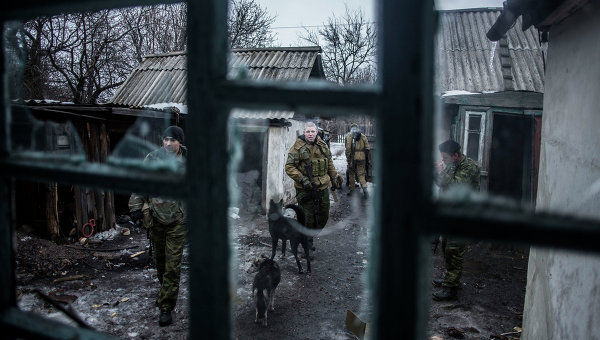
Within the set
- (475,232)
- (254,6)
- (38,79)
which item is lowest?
(475,232)

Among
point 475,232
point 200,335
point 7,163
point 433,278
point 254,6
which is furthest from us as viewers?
point 254,6

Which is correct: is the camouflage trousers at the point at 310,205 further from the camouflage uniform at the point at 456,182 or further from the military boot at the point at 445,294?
the military boot at the point at 445,294

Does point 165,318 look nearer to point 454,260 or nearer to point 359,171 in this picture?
point 454,260

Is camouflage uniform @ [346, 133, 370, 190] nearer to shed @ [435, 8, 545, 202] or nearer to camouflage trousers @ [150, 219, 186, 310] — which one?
shed @ [435, 8, 545, 202]

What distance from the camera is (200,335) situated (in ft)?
2.64

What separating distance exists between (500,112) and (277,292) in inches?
224

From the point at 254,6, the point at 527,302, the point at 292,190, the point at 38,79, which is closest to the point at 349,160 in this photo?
the point at 292,190

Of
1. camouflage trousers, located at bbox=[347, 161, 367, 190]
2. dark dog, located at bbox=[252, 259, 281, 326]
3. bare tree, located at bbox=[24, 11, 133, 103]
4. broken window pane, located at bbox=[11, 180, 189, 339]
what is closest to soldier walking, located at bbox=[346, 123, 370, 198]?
camouflage trousers, located at bbox=[347, 161, 367, 190]

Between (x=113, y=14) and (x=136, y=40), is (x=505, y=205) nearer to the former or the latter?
(x=113, y=14)

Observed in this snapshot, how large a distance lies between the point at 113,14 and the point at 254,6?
712cm

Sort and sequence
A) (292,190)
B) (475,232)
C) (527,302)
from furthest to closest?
(292,190), (527,302), (475,232)

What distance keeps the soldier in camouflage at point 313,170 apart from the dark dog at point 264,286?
1813 mm

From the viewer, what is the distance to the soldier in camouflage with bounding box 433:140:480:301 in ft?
14.0

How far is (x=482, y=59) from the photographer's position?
8.13 m
